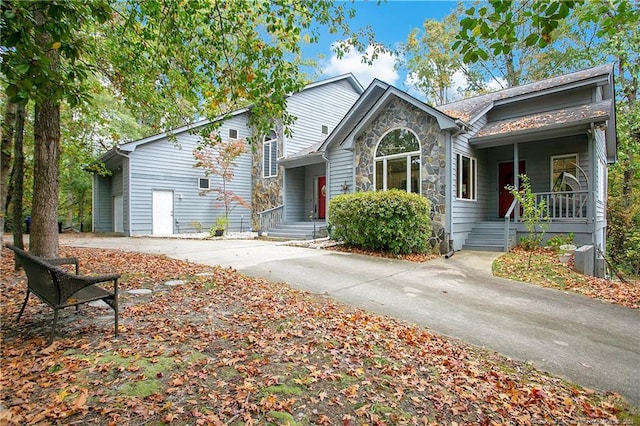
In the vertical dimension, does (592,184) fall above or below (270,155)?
below

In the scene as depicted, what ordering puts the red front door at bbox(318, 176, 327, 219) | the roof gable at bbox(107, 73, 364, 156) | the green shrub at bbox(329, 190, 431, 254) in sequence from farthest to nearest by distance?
the red front door at bbox(318, 176, 327, 219)
the roof gable at bbox(107, 73, 364, 156)
the green shrub at bbox(329, 190, 431, 254)

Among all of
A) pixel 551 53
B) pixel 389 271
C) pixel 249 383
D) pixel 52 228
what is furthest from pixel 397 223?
pixel 551 53

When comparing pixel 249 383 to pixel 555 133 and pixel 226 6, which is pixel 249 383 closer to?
pixel 226 6

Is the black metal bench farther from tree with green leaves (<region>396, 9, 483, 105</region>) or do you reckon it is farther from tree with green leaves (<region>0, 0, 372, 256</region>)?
tree with green leaves (<region>396, 9, 483, 105</region>)

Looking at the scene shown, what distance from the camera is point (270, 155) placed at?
17531mm

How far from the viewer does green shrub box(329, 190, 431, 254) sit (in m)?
8.83

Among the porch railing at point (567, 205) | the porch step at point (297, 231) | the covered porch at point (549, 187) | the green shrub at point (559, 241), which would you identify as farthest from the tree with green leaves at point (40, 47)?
the green shrub at point (559, 241)

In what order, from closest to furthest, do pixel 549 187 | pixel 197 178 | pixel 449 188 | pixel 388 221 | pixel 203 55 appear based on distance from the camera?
1. pixel 203 55
2. pixel 388 221
3. pixel 449 188
4. pixel 549 187
5. pixel 197 178

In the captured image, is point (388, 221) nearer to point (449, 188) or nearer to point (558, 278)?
point (449, 188)

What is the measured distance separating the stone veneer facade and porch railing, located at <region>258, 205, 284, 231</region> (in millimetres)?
5645

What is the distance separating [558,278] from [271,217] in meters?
11.5

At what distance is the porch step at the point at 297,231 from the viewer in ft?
42.0

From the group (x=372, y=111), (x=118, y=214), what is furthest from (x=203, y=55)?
(x=118, y=214)

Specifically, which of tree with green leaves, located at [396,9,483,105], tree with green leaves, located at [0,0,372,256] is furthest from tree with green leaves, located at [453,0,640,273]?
tree with green leaves, located at [0,0,372,256]
